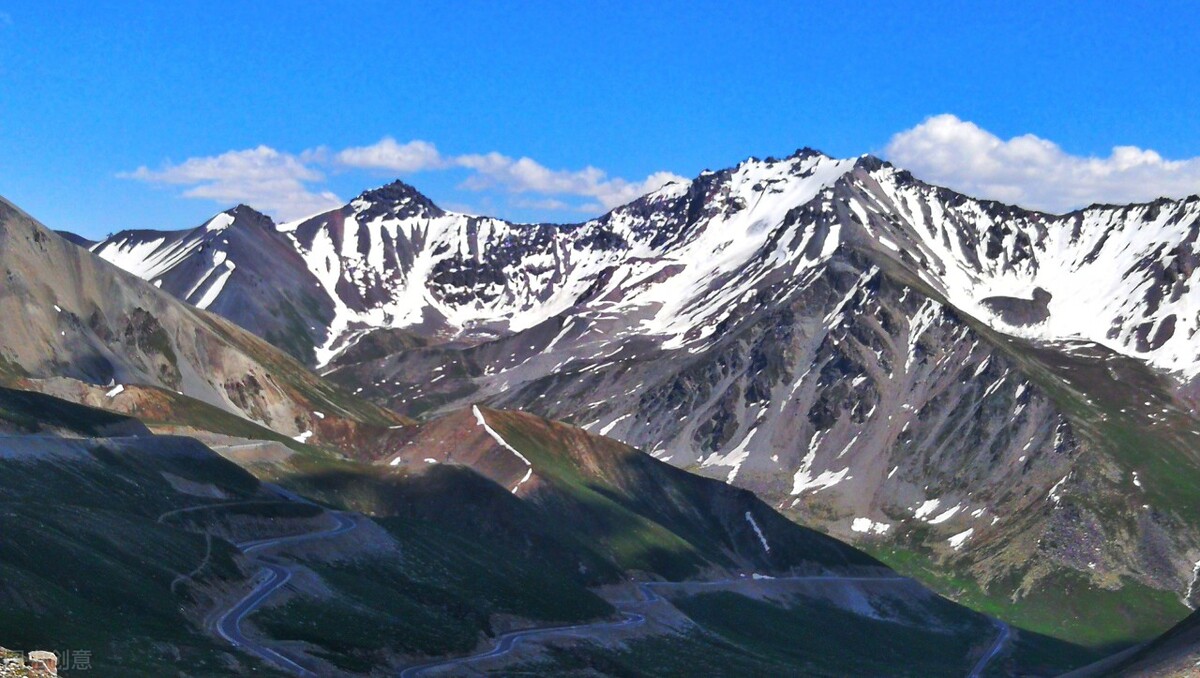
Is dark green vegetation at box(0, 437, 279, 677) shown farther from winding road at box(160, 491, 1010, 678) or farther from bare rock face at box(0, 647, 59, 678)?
bare rock face at box(0, 647, 59, 678)

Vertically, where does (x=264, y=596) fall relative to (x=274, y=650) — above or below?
above

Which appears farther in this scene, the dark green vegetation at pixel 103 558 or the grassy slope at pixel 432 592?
the grassy slope at pixel 432 592

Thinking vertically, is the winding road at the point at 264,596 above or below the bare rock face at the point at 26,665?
above

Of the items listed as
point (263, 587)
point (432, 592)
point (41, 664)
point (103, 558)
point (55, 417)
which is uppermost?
point (55, 417)

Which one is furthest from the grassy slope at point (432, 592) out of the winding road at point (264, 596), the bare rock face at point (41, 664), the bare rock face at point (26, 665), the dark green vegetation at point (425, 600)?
the bare rock face at point (26, 665)

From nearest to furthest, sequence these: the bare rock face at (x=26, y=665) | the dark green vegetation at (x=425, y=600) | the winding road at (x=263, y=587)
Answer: the bare rock face at (x=26, y=665) → the winding road at (x=263, y=587) → the dark green vegetation at (x=425, y=600)

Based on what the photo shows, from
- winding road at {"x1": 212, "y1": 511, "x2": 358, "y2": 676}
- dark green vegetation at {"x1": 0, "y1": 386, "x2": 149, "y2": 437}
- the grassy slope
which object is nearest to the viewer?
winding road at {"x1": 212, "y1": 511, "x2": 358, "y2": 676}

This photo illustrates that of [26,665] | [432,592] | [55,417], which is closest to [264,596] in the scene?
[432,592]

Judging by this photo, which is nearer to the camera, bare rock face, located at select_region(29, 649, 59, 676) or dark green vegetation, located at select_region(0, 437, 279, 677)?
bare rock face, located at select_region(29, 649, 59, 676)

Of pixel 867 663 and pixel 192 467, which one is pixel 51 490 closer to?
pixel 192 467

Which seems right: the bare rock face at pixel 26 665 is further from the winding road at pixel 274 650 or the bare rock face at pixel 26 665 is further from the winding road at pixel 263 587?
the winding road at pixel 274 650

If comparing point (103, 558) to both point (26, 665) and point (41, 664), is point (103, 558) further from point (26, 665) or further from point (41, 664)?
Result: point (26, 665)

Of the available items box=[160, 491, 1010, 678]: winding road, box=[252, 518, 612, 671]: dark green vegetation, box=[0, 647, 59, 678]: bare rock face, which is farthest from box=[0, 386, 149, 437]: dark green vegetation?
box=[0, 647, 59, 678]: bare rock face

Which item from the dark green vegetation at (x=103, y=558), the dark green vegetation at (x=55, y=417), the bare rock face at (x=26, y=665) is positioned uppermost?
the dark green vegetation at (x=55, y=417)
